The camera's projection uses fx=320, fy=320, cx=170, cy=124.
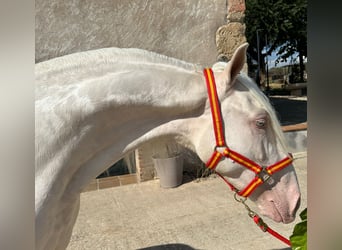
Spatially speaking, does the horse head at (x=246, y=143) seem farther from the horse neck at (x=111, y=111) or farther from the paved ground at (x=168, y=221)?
the paved ground at (x=168, y=221)

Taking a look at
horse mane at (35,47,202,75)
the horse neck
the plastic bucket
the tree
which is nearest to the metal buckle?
the horse neck

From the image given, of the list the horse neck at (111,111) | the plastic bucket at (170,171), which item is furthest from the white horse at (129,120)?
the plastic bucket at (170,171)

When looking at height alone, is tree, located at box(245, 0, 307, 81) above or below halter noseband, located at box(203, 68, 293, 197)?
above

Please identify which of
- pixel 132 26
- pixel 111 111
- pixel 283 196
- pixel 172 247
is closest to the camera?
pixel 111 111

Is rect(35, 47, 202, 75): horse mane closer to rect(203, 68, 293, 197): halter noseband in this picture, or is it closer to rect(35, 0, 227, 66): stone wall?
rect(203, 68, 293, 197): halter noseband

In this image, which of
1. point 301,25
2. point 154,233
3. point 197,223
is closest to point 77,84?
point 154,233

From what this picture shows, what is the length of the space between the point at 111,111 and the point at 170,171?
331cm

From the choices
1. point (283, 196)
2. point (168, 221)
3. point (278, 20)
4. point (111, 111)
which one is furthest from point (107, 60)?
point (278, 20)

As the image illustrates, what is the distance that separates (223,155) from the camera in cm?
141

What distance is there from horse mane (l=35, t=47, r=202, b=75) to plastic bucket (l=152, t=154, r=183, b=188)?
10.1ft

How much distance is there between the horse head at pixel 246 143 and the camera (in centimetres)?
140

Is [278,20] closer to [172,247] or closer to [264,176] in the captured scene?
[172,247]

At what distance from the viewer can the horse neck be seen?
131cm

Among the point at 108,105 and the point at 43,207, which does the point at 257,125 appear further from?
the point at 43,207
